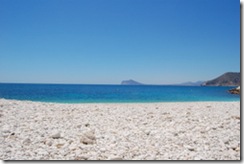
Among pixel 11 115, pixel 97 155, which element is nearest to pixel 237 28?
pixel 97 155

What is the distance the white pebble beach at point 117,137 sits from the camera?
414 cm

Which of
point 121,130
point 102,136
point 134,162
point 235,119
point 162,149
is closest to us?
point 134,162

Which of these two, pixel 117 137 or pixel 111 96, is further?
pixel 111 96

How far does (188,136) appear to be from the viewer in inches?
194

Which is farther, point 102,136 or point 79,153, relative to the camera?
point 102,136

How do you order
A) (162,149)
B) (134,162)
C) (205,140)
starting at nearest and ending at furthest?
(134,162), (162,149), (205,140)

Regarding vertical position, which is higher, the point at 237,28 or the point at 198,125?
the point at 237,28

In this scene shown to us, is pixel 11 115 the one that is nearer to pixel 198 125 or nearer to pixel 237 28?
pixel 198 125

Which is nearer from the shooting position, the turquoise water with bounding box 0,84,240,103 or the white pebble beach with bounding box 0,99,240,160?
the white pebble beach with bounding box 0,99,240,160

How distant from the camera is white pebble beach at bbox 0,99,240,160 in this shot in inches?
163

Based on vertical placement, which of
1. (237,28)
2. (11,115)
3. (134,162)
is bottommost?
(134,162)

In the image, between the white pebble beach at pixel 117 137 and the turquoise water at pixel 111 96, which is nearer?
the white pebble beach at pixel 117 137

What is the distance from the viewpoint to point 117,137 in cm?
499

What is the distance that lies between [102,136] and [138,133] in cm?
74
